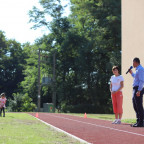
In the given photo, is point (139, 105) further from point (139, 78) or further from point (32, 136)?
point (32, 136)

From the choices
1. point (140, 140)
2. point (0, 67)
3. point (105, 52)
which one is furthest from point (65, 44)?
point (140, 140)

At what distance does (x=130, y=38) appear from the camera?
49.1ft

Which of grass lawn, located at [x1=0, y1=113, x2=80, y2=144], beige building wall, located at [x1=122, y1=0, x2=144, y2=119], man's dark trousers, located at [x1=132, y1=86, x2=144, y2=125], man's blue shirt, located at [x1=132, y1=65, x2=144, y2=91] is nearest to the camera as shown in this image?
grass lawn, located at [x1=0, y1=113, x2=80, y2=144]

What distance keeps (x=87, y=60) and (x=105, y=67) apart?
2.55m

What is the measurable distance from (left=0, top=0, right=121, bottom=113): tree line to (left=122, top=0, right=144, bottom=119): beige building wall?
21069 millimetres

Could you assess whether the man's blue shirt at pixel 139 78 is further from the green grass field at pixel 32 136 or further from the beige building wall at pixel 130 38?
the beige building wall at pixel 130 38

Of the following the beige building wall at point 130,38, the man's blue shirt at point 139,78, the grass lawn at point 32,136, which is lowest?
the grass lawn at point 32,136

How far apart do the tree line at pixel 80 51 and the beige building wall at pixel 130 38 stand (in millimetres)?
21069

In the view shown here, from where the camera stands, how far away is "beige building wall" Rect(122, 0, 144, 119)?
46.6ft

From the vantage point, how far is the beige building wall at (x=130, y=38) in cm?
1421

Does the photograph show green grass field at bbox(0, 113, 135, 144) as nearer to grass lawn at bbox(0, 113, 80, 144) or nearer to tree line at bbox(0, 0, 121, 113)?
grass lawn at bbox(0, 113, 80, 144)

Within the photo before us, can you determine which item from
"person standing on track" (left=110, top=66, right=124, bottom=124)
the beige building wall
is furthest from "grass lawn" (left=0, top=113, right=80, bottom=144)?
the beige building wall

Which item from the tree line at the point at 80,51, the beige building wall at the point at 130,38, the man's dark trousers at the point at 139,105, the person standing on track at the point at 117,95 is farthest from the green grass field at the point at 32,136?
the tree line at the point at 80,51

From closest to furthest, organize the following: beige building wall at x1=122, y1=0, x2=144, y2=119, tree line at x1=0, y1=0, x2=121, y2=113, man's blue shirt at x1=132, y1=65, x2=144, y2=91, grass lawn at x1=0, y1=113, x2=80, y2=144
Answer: grass lawn at x1=0, y1=113, x2=80, y2=144 → man's blue shirt at x1=132, y1=65, x2=144, y2=91 → beige building wall at x1=122, y1=0, x2=144, y2=119 → tree line at x1=0, y1=0, x2=121, y2=113
